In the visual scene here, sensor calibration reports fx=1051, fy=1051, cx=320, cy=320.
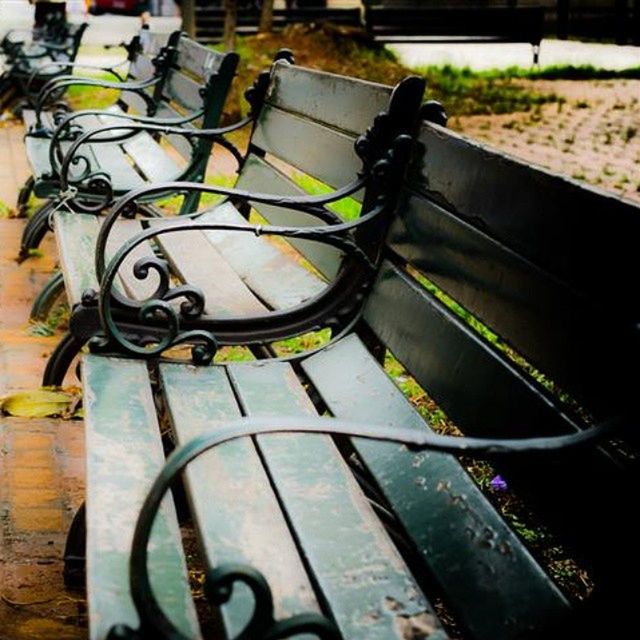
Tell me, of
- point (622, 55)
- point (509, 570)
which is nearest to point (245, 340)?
point (509, 570)

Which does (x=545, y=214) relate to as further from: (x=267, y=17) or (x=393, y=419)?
(x=267, y=17)

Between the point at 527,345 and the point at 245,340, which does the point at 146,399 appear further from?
the point at 527,345

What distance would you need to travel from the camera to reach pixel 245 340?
2.74 m

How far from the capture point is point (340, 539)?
1.81 metres

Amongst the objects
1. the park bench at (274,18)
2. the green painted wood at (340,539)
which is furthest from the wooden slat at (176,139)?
the park bench at (274,18)

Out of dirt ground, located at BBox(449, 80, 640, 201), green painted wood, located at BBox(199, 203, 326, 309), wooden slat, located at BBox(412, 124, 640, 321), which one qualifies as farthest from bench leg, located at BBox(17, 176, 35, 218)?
wooden slat, located at BBox(412, 124, 640, 321)

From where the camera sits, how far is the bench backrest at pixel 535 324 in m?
1.58

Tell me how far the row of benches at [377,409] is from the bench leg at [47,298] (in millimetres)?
1002

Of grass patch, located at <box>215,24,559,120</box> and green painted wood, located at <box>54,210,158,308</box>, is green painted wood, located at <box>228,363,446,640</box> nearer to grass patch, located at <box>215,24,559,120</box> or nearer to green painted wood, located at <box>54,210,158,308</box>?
green painted wood, located at <box>54,210,158,308</box>

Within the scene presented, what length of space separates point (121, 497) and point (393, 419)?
669 millimetres

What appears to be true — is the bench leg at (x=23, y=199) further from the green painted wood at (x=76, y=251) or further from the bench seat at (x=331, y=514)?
the bench seat at (x=331, y=514)

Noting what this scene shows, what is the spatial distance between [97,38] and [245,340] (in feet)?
62.3

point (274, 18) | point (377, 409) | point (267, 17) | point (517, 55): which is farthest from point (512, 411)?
point (274, 18)

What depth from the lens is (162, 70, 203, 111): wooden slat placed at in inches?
182
